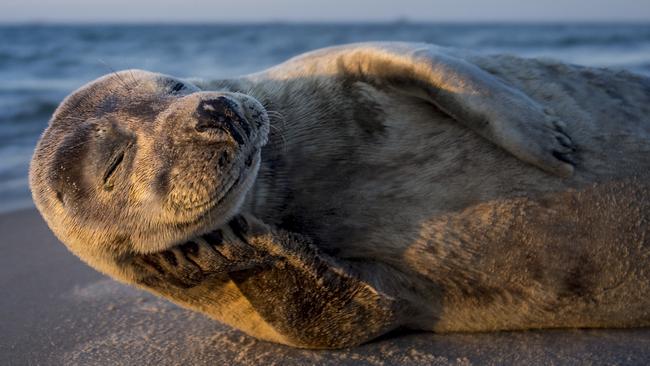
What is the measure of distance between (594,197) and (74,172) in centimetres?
187

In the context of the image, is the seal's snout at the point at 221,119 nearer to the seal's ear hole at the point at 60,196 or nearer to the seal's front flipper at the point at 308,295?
the seal's front flipper at the point at 308,295

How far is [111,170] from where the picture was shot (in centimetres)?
273

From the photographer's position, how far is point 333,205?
304 cm

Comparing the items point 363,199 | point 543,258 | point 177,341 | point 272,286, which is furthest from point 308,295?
point 543,258

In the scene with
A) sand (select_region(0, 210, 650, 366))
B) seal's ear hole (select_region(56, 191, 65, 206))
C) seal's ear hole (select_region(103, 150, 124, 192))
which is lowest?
sand (select_region(0, 210, 650, 366))

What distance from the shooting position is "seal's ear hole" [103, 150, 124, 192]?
107 inches

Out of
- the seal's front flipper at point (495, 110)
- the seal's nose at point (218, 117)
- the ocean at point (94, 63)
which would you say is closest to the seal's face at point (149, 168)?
the seal's nose at point (218, 117)

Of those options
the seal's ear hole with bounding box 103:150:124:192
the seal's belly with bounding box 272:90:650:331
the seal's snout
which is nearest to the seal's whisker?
the seal's belly with bounding box 272:90:650:331

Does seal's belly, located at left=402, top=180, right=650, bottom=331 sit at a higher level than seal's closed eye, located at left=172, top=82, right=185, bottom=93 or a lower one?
lower

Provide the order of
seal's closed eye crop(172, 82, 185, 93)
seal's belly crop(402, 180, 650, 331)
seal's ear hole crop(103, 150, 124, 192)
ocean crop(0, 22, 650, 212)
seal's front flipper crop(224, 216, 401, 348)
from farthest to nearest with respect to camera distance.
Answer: ocean crop(0, 22, 650, 212) < seal's closed eye crop(172, 82, 185, 93) < seal's belly crop(402, 180, 650, 331) < seal's front flipper crop(224, 216, 401, 348) < seal's ear hole crop(103, 150, 124, 192)

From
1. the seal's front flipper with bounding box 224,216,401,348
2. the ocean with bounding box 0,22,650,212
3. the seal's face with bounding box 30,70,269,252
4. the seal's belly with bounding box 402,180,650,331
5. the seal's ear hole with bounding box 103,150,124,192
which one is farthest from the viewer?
the ocean with bounding box 0,22,650,212

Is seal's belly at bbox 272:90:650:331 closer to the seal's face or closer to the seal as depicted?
the seal

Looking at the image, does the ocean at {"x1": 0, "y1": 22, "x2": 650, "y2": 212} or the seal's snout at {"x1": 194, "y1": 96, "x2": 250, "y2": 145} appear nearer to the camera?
the seal's snout at {"x1": 194, "y1": 96, "x2": 250, "y2": 145}

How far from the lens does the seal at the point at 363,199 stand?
2689 millimetres
